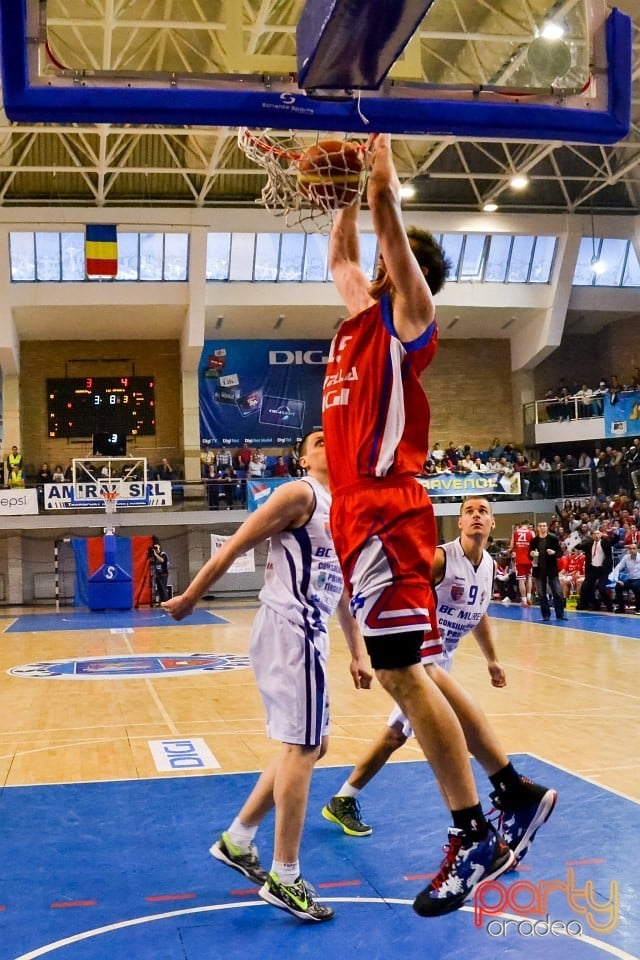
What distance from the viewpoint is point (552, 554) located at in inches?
729

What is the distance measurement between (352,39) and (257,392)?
29343 mm

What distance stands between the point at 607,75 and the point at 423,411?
197cm

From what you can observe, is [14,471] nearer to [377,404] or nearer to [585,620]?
[585,620]

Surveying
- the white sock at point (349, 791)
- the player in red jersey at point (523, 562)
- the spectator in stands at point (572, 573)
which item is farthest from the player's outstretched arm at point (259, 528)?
the spectator in stands at point (572, 573)

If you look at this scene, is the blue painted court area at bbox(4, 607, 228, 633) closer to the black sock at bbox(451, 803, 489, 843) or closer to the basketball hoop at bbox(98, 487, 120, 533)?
the basketball hoop at bbox(98, 487, 120, 533)

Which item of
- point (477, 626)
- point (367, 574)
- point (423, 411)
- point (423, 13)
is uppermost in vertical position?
point (423, 13)

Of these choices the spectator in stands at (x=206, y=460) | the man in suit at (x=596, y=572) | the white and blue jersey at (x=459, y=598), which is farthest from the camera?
the spectator in stands at (x=206, y=460)

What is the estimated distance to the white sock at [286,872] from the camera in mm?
3871

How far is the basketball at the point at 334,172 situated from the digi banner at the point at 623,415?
86.6 feet

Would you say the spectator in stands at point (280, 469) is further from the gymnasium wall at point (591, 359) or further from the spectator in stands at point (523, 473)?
the gymnasium wall at point (591, 359)

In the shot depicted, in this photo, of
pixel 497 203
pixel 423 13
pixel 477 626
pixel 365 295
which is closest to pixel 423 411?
pixel 365 295

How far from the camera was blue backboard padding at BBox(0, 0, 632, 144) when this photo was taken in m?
3.76

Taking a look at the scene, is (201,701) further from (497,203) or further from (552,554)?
(497,203)

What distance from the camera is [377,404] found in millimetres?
3229
